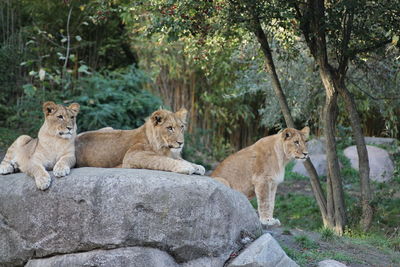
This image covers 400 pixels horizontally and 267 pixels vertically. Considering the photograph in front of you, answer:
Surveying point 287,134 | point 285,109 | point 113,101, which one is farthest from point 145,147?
point 113,101

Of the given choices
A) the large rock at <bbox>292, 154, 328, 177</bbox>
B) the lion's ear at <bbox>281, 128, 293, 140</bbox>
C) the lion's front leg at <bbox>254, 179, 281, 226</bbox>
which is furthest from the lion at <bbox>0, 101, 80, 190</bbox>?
the large rock at <bbox>292, 154, 328, 177</bbox>

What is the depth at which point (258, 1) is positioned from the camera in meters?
8.58

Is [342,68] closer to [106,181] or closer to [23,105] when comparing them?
[106,181]

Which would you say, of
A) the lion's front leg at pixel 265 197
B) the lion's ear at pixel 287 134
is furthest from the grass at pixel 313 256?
the lion's ear at pixel 287 134

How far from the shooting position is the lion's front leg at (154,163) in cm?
632

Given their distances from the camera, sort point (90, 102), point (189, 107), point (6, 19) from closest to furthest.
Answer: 1. point (90, 102)
2. point (6, 19)
3. point (189, 107)

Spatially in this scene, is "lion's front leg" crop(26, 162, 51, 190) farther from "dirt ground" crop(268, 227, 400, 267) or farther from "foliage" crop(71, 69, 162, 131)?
"foliage" crop(71, 69, 162, 131)

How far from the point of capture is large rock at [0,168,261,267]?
588cm

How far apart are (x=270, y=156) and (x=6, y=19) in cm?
911

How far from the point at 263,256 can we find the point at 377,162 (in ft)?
32.3

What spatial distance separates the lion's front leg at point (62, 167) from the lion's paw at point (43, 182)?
3.8 inches

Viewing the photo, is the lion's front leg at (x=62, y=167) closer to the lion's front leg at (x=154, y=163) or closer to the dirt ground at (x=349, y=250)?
the lion's front leg at (x=154, y=163)

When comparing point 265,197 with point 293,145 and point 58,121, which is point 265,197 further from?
point 58,121

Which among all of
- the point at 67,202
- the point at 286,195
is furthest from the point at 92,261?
the point at 286,195
